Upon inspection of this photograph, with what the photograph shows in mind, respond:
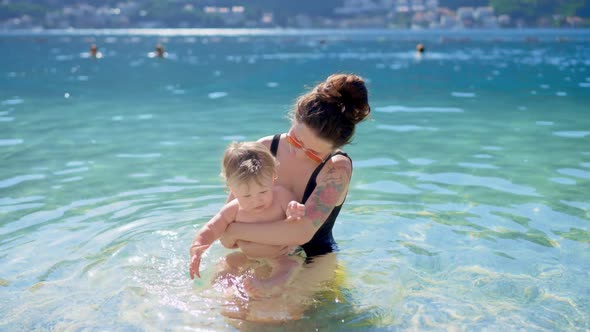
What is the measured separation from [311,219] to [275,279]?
1.55 ft

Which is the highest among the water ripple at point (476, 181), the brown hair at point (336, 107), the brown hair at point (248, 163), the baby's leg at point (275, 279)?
the brown hair at point (336, 107)

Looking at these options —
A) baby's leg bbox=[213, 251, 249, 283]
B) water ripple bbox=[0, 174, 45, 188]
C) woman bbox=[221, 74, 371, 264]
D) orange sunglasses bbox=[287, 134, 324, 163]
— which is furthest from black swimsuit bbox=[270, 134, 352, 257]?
water ripple bbox=[0, 174, 45, 188]

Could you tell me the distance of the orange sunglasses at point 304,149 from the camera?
371 cm

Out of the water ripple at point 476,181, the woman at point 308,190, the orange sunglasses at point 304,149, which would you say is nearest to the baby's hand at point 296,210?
the woman at point 308,190

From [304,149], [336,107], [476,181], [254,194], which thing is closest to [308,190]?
[304,149]

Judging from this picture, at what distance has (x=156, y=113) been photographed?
13516mm

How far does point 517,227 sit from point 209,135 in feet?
20.1

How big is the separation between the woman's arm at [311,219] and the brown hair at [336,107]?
0.85ft

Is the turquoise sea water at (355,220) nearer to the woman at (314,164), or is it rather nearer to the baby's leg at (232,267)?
the baby's leg at (232,267)

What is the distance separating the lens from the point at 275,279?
3.79 meters

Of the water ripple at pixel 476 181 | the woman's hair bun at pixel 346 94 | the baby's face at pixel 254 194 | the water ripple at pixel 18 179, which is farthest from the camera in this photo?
the water ripple at pixel 18 179

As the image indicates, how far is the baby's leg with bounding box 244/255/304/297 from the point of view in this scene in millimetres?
3762

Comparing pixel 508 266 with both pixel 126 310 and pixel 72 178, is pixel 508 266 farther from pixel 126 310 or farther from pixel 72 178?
pixel 72 178

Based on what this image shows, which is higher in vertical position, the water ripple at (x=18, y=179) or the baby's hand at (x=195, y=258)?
the baby's hand at (x=195, y=258)
